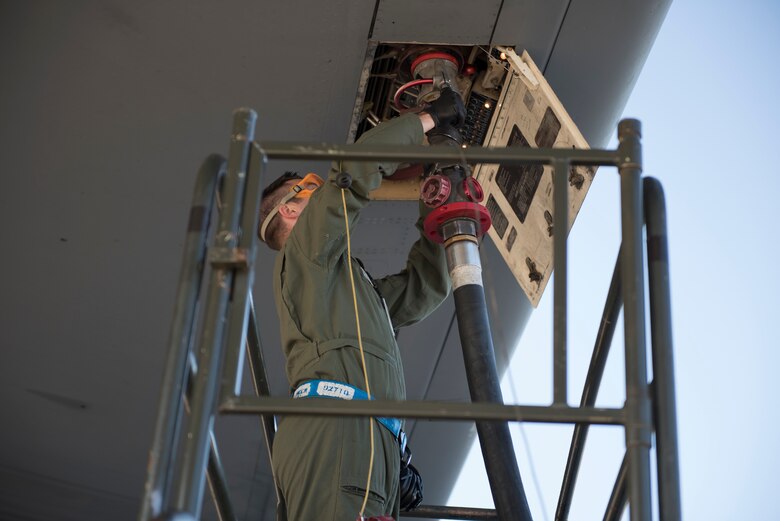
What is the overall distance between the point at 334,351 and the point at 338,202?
414 mm

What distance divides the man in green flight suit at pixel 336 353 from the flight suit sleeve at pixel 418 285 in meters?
0.22

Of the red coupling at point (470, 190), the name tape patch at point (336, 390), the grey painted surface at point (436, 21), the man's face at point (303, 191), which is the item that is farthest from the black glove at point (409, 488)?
the grey painted surface at point (436, 21)

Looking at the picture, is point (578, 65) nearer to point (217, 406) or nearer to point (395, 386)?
point (395, 386)

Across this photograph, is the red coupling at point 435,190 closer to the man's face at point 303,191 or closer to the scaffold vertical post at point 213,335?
the man's face at point 303,191

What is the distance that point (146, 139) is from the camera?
3.81m

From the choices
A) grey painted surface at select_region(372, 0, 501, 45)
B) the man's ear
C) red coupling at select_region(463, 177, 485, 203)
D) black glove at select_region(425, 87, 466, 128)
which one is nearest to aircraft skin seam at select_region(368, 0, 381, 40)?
grey painted surface at select_region(372, 0, 501, 45)

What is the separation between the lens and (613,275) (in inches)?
77.4

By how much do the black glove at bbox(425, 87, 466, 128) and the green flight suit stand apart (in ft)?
1.06

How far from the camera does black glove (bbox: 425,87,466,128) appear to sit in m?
3.17

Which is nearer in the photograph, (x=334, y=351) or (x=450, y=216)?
(x=334, y=351)

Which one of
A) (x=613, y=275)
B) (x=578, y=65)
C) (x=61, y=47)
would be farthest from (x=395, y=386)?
(x=61, y=47)

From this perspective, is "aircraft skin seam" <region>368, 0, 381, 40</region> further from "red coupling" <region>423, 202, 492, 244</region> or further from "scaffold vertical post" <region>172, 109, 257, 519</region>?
"scaffold vertical post" <region>172, 109, 257, 519</region>

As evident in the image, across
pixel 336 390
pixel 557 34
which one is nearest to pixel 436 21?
pixel 557 34

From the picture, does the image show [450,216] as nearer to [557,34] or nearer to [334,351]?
[334,351]
